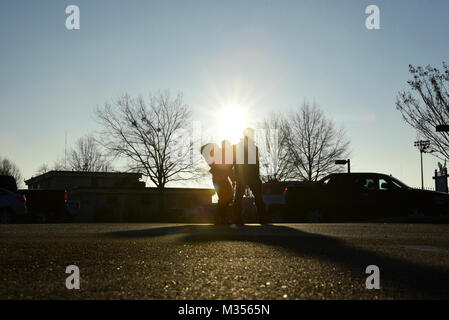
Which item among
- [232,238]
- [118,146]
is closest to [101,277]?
[232,238]

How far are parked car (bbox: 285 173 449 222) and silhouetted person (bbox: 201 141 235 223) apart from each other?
5.49 metres

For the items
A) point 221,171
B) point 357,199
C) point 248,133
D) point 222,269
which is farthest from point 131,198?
point 222,269

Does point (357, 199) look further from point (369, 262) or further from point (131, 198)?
point (131, 198)

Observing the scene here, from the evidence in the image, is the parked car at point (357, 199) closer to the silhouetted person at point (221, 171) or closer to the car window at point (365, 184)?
the car window at point (365, 184)

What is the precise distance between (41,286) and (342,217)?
14.3 meters

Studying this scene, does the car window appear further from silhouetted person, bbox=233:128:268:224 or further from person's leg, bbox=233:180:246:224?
person's leg, bbox=233:180:246:224

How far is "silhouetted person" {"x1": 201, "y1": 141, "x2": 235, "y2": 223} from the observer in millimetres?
11297

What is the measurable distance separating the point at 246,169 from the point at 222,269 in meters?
8.20

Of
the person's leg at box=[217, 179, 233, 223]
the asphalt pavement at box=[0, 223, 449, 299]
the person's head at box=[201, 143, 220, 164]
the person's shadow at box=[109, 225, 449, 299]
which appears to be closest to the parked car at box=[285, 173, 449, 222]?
the person's leg at box=[217, 179, 233, 223]

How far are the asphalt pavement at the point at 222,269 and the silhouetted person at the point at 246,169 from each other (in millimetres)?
5262

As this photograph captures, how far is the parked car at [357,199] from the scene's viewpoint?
53.1 feet

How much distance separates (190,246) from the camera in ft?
18.0

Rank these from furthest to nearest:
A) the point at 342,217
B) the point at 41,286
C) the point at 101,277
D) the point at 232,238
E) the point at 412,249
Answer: the point at 342,217 < the point at 232,238 < the point at 412,249 < the point at 101,277 < the point at 41,286
